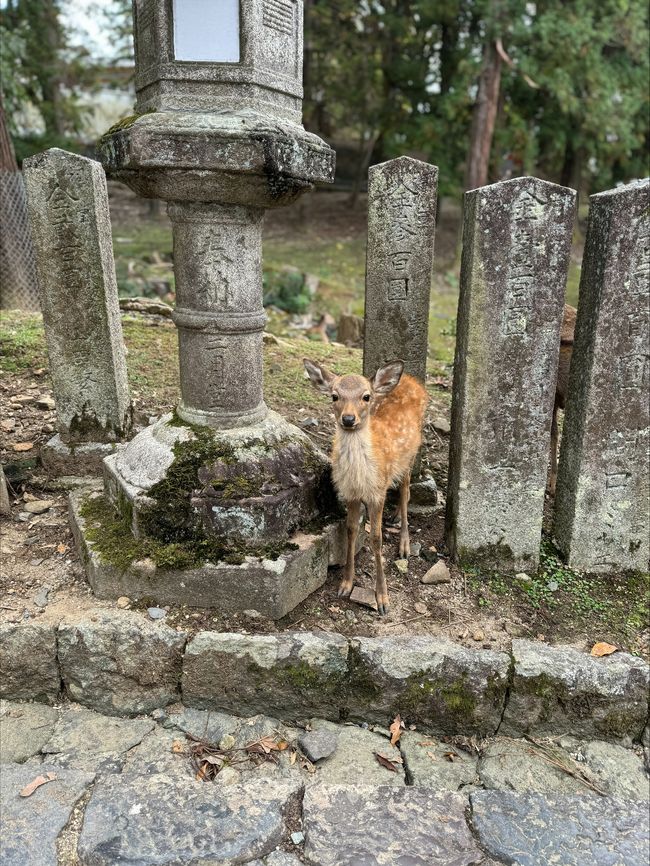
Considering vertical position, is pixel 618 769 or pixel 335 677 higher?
pixel 335 677

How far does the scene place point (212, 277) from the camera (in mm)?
3436

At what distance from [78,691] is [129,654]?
0.38 meters

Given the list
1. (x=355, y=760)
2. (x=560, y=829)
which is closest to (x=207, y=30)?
(x=355, y=760)

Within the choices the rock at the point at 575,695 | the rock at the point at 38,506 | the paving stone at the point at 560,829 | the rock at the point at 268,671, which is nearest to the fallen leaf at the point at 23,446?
the rock at the point at 38,506

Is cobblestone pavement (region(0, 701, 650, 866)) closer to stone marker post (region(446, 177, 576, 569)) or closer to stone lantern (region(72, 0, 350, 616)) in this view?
stone lantern (region(72, 0, 350, 616))

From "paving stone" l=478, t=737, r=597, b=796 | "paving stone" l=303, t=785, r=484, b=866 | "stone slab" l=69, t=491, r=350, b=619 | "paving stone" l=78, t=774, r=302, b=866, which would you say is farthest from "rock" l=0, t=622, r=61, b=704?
"paving stone" l=478, t=737, r=597, b=796

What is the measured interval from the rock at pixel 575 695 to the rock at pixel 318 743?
2.83ft

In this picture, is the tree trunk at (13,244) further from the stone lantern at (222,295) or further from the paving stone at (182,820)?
the paving stone at (182,820)

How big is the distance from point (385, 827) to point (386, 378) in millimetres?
2098

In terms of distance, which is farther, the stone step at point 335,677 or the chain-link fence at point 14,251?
the chain-link fence at point 14,251

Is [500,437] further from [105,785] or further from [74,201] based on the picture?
[74,201]

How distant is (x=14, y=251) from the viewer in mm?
8953

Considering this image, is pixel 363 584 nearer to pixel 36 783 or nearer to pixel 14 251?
pixel 36 783

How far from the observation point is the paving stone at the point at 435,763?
2977mm
